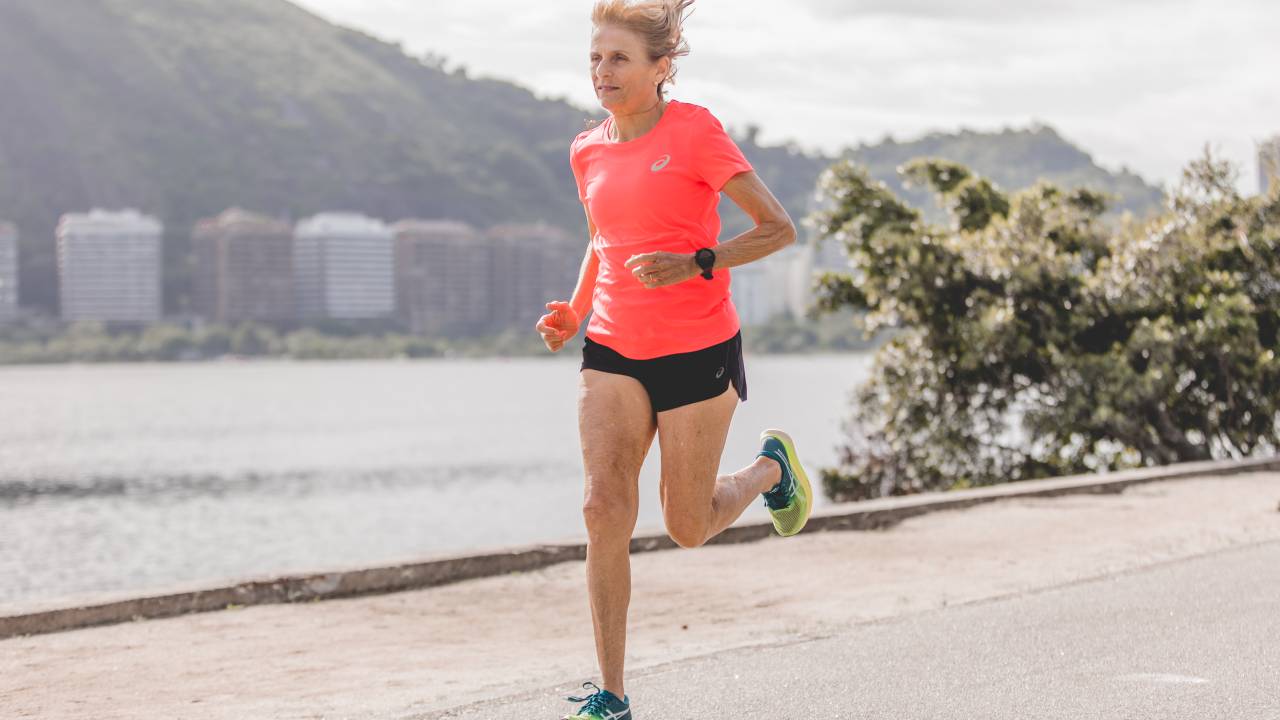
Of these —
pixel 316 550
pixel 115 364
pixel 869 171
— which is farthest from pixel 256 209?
pixel 869 171

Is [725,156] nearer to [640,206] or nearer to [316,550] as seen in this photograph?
[640,206]

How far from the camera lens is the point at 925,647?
5.66 meters

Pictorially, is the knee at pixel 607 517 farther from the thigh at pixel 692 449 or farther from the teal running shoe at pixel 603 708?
the teal running shoe at pixel 603 708

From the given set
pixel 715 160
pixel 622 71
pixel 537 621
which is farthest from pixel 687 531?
pixel 537 621

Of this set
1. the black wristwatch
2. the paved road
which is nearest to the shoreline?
the paved road

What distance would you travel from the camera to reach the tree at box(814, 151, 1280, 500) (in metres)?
16.0

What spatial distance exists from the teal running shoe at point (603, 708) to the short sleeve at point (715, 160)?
1.42 metres

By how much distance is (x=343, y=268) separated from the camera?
582 ft

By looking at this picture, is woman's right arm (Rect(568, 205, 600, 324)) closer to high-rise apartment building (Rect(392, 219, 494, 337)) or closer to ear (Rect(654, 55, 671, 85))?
ear (Rect(654, 55, 671, 85))

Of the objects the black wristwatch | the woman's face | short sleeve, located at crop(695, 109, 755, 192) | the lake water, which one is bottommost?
the lake water

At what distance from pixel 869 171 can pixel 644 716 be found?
1441 cm

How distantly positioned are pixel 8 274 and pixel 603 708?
173 m

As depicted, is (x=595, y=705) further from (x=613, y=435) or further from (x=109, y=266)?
(x=109, y=266)

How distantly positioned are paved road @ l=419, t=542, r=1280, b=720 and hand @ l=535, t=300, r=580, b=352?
44.3 inches
